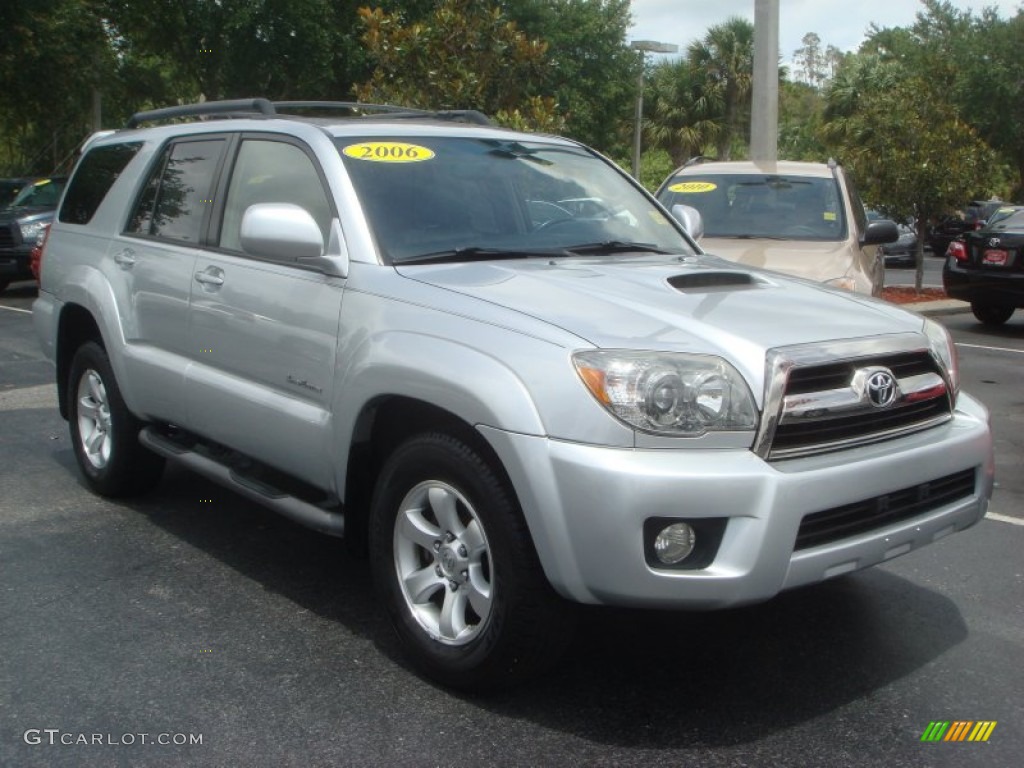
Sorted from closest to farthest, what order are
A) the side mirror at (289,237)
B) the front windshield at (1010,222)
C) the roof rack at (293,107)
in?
the side mirror at (289,237), the roof rack at (293,107), the front windshield at (1010,222)

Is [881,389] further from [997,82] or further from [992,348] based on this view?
[997,82]

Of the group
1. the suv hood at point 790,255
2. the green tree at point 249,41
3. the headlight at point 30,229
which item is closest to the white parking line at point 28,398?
the suv hood at point 790,255

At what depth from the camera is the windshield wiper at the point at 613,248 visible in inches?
179

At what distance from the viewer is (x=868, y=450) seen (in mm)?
3531

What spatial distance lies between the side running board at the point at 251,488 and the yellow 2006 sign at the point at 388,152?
4.20 ft

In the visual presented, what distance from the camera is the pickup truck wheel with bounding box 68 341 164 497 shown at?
5668 millimetres

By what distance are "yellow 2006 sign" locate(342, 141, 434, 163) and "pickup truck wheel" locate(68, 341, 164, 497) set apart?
1907mm

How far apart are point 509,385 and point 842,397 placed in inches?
37.8

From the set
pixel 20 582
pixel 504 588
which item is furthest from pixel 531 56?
pixel 504 588

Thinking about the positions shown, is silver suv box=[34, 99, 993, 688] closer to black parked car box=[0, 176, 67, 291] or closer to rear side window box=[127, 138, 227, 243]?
rear side window box=[127, 138, 227, 243]

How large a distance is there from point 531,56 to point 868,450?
1250 centimetres

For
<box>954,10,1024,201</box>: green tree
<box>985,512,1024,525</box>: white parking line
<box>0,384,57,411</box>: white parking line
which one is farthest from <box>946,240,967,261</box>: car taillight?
<box>954,10,1024,201</box>: green tree

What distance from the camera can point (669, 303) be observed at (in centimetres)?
371

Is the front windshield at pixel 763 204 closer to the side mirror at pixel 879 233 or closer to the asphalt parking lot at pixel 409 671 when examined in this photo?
the side mirror at pixel 879 233
